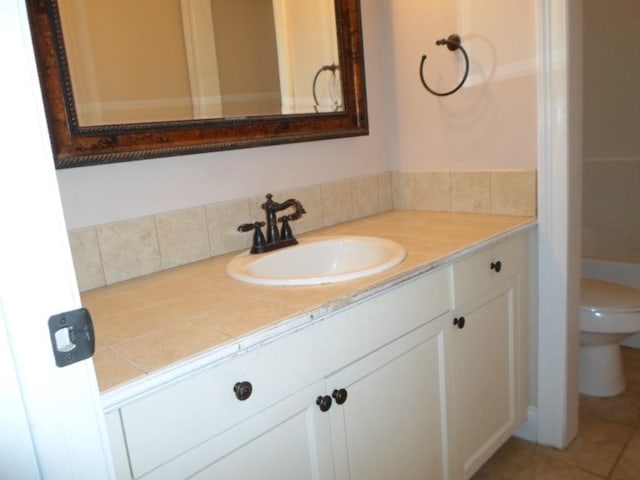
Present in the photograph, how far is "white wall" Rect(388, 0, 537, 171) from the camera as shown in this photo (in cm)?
165

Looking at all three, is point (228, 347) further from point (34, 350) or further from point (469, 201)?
point (469, 201)

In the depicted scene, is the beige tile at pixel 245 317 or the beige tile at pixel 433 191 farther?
the beige tile at pixel 433 191

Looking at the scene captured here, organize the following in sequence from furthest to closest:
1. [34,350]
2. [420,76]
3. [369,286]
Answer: [420,76]
[369,286]
[34,350]

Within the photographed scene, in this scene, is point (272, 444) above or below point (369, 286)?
below

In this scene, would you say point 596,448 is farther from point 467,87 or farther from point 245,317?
point 245,317

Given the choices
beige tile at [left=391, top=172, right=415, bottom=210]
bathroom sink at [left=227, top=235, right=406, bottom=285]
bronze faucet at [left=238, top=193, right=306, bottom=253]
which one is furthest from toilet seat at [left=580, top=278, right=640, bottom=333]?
bronze faucet at [left=238, top=193, right=306, bottom=253]

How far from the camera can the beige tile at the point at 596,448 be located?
1717 mm

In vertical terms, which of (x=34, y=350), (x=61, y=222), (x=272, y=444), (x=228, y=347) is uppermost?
(x=61, y=222)

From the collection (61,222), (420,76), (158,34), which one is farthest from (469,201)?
(61,222)

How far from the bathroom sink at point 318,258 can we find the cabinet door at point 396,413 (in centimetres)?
24

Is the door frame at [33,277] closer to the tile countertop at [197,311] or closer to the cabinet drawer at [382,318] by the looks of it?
the tile countertop at [197,311]

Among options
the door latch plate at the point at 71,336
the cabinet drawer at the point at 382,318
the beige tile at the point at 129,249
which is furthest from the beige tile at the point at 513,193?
the door latch plate at the point at 71,336

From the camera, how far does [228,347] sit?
843 millimetres

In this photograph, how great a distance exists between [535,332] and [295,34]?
4.34 feet
